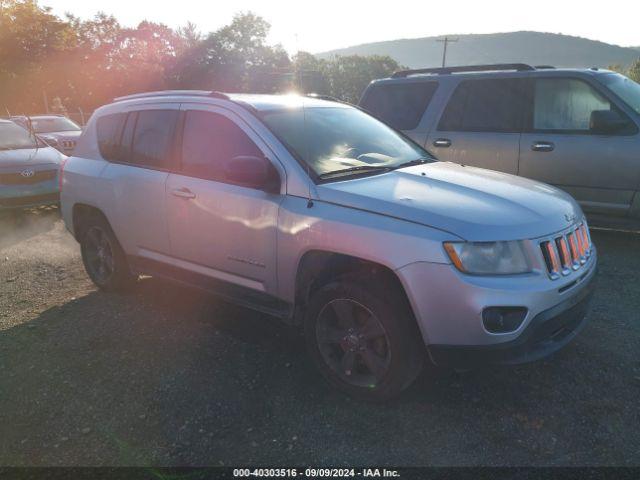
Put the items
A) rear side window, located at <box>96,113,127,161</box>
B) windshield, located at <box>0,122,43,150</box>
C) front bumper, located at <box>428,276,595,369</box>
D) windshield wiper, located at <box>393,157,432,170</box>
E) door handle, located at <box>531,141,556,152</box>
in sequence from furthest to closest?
windshield, located at <box>0,122,43,150</box> < door handle, located at <box>531,141,556,152</box> < rear side window, located at <box>96,113,127,161</box> < windshield wiper, located at <box>393,157,432,170</box> < front bumper, located at <box>428,276,595,369</box>

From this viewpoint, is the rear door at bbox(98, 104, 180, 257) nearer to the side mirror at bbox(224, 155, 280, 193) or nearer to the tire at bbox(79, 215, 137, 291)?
the tire at bbox(79, 215, 137, 291)

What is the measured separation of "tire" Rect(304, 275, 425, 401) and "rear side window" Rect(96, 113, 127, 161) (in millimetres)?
2596

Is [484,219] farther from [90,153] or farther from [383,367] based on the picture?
[90,153]

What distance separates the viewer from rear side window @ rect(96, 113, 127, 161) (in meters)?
4.52

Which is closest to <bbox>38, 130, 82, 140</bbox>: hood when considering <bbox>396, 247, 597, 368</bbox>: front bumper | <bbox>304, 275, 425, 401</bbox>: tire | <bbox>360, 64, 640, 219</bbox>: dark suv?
<bbox>360, 64, 640, 219</bbox>: dark suv

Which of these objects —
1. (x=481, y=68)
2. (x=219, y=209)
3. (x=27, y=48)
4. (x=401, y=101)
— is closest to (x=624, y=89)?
(x=481, y=68)

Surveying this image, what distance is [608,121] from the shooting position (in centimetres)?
527

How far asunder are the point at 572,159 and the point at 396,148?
264 centimetres

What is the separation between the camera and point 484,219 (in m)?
2.64

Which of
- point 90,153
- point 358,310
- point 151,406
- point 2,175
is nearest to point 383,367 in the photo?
point 358,310

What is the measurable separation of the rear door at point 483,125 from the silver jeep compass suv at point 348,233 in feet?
7.12

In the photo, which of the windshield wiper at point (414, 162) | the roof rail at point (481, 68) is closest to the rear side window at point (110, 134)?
the windshield wiper at point (414, 162)

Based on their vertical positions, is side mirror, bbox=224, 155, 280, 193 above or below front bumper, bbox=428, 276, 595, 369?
above

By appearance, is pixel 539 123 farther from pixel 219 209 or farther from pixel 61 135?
pixel 61 135
